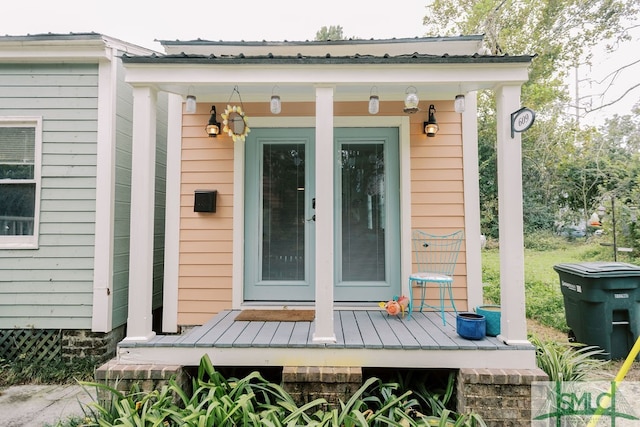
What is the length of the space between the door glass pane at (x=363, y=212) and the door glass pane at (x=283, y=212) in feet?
1.55

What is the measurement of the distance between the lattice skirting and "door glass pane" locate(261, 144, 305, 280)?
7.05 feet

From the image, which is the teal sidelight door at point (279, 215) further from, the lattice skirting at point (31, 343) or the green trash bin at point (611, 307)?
the green trash bin at point (611, 307)

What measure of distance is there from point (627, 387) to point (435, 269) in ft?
5.81

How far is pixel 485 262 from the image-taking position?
9.44 metres

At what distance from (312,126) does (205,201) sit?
4.54 ft

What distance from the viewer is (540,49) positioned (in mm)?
8633

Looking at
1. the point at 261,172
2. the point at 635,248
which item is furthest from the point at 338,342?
the point at 635,248

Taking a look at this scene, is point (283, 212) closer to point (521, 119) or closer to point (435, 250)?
point (435, 250)

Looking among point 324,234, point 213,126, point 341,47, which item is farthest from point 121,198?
point 341,47

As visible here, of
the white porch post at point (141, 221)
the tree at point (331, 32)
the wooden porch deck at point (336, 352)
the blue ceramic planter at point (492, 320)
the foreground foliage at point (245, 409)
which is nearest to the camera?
the foreground foliage at point (245, 409)

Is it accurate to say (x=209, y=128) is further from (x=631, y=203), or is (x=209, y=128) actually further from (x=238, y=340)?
(x=631, y=203)

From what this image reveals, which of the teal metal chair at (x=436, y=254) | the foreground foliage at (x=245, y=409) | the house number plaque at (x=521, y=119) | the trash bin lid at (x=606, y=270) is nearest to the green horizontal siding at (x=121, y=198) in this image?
the foreground foliage at (x=245, y=409)

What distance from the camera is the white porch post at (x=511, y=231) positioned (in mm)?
2459

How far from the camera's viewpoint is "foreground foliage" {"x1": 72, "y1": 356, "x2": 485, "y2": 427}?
1941 mm
